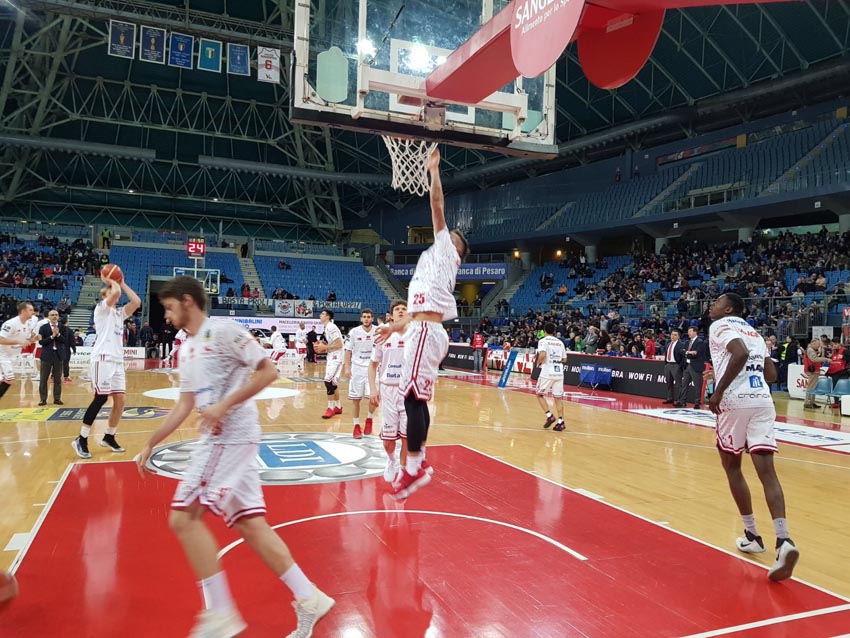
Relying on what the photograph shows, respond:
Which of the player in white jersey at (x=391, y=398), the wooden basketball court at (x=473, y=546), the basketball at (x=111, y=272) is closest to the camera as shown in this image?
the wooden basketball court at (x=473, y=546)

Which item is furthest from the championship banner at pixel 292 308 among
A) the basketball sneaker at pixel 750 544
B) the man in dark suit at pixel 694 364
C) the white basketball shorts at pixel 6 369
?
the basketball sneaker at pixel 750 544

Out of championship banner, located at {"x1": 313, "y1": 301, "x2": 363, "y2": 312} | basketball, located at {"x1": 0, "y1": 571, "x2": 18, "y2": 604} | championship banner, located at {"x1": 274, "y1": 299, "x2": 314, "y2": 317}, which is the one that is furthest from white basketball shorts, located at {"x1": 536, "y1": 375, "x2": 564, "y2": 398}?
championship banner, located at {"x1": 313, "y1": 301, "x2": 363, "y2": 312}

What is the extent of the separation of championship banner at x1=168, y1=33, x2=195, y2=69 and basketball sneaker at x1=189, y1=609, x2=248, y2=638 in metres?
24.5

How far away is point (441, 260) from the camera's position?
4.54m

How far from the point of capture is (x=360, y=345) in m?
9.88

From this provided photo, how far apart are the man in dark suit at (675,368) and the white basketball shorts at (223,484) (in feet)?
42.4

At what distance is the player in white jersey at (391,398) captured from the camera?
6083mm

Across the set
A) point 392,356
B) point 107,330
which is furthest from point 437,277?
point 107,330

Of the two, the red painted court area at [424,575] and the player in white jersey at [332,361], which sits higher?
the player in white jersey at [332,361]

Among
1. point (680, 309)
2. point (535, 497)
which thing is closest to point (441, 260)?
point (535, 497)

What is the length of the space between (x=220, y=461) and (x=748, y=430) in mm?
3852

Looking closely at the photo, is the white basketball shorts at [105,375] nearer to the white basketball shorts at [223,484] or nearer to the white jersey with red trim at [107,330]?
the white jersey with red trim at [107,330]

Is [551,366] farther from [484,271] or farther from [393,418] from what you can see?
[484,271]

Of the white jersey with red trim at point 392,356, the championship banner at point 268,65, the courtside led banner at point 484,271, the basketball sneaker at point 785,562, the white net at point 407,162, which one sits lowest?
the basketball sneaker at point 785,562
